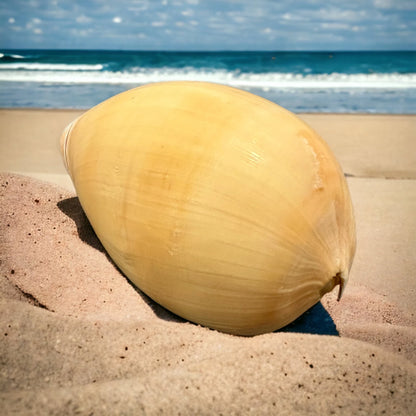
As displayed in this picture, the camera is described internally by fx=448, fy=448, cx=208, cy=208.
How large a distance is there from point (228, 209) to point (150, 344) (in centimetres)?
58

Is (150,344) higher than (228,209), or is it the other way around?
(228,209)

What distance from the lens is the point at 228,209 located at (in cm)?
159

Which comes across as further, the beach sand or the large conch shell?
the large conch shell

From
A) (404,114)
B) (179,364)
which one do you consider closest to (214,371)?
(179,364)

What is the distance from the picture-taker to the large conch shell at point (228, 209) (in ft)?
5.20

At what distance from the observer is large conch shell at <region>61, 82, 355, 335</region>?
5.20ft

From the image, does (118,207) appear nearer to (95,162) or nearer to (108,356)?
(95,162)

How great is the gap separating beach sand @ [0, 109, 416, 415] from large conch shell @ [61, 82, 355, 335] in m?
0.16

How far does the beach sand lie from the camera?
131 centimetres

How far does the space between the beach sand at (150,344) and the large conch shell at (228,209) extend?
163mm

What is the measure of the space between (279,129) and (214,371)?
91cm

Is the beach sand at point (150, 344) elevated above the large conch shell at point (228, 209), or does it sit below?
below

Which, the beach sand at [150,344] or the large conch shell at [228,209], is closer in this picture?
the beach sand at [150,344]

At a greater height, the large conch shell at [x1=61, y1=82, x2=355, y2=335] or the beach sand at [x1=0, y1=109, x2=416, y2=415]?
the large conch shell at [x1=61, y1=82, x2=355, y2=335]
